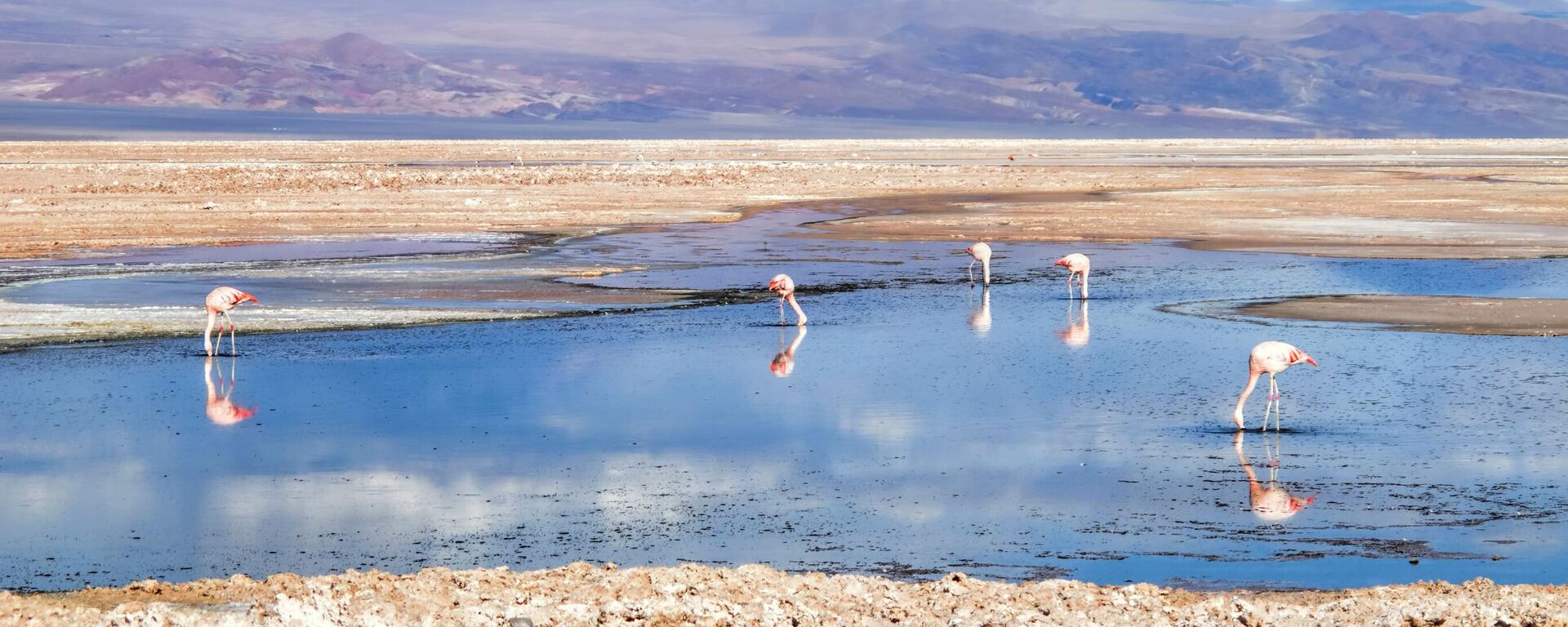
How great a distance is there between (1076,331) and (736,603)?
12522mm

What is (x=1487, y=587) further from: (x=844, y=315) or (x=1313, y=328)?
(x=844, y=315)

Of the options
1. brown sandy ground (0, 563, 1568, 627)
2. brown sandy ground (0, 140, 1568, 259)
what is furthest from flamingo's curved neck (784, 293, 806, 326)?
brown sandy ground (0, 140, 1568, 259)

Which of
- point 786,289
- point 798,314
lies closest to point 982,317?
point 798,314

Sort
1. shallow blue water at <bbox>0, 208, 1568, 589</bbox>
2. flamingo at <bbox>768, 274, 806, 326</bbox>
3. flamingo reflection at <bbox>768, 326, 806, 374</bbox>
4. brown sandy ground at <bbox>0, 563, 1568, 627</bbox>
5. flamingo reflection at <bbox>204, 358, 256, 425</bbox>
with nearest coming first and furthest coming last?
1. brown sandy ground at <bbox>0, 563, 1568, 627</bbox>
2. shallow blue water at <bbox>0, 208, 1568, 589</bbox>
3. flamingo reflection at <bbox>204, 358, 256, 425</bbox>
4. flamingo reflection at <bbox>768, 326, 806, 374</bbox>
5. flamingo at <bbox>768, 274, 806, 326</bbox>

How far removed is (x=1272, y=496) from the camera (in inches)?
474

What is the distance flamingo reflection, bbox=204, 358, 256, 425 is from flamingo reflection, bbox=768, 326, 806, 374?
520cm

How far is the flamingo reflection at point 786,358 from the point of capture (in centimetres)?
1808

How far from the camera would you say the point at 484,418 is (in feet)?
50.6

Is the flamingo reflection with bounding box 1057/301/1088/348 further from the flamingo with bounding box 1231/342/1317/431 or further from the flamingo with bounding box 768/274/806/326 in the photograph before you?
the flamingo with bounding box 1231/342/1317/431

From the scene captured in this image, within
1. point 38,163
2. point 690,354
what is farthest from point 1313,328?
point 38,163

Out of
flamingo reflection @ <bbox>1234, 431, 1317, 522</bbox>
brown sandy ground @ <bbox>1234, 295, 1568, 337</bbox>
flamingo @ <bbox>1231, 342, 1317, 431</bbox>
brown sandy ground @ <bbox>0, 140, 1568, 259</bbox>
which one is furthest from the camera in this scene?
brown sandy ground @ <bbox>0, 140, 1568, 259</bbox>

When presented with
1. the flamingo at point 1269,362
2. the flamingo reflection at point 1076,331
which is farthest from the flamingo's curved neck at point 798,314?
the flamingo at point 1269,362

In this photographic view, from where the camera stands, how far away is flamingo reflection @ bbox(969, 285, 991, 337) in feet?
69.3

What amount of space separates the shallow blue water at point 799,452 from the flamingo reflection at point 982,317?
273mm
